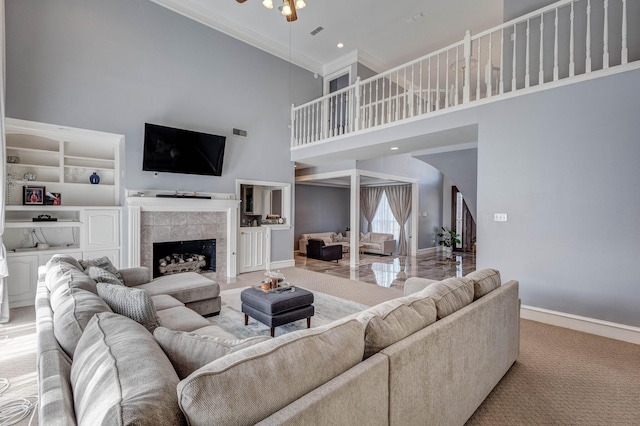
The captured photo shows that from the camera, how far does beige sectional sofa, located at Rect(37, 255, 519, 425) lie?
796 mm

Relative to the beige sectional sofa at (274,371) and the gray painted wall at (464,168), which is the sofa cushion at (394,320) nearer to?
the beige sectional sofa at (274,371)

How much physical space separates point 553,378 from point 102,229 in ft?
19.0

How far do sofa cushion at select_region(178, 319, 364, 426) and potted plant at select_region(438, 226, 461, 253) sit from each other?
9607 mm

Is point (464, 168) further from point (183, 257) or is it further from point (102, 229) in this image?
point (102, 229)

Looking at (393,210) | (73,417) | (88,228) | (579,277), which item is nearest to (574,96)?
(579,277)

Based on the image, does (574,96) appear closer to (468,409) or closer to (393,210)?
(468,409)

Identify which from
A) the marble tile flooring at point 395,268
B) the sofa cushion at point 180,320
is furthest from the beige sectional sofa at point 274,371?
the marble tile flooring at point 395,268

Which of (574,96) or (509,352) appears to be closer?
(509,352)

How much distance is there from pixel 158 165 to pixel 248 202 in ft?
10.5

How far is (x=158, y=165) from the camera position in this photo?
5.03 meters

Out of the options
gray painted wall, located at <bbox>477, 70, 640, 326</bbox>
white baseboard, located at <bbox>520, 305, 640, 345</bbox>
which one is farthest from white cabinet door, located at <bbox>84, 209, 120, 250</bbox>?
white baseboard, located at <bbox>520, 305, 640, 345</bbox>

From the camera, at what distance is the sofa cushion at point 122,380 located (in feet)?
2.34

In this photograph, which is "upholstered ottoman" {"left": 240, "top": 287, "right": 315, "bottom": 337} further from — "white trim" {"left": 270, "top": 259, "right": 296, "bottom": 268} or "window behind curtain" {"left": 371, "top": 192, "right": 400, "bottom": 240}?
"window behind curtain" {"left": 371, "top": 192, "right": 400, "bottom": 240}

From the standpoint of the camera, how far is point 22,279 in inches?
160
